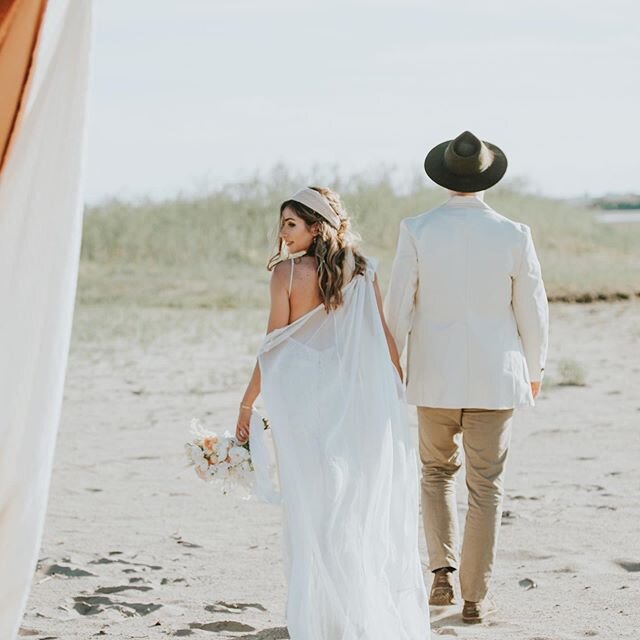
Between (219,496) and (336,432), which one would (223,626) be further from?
(219,496)

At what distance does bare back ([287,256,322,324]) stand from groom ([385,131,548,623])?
2.13 feet

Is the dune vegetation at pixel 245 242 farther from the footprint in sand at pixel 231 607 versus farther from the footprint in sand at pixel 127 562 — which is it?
the footprint in sand at pixel 231 607

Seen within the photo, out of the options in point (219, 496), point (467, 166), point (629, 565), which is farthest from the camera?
point (219, 496)

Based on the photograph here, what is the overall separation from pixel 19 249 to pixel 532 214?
86.4ft

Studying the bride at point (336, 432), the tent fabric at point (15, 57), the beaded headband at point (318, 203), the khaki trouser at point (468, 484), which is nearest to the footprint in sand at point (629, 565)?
the khaki trouser at point (468, 484)

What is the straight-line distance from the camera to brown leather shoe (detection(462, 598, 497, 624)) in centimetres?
583

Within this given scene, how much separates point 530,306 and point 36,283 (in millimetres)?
2502

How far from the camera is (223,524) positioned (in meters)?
7.92

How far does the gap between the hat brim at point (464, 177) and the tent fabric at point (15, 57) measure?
93.6 inches

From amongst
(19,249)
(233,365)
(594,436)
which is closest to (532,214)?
(233,365)

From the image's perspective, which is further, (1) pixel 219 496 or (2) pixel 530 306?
(1) pixel 219 496

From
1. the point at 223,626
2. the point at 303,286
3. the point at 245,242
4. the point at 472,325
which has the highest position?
the point at 245,242

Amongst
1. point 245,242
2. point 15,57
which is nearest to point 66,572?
point 15,57

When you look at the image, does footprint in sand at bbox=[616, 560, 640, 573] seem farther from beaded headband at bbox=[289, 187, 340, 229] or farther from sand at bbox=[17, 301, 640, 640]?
beaded headband at bbox=[289, 187, 340, 229]
